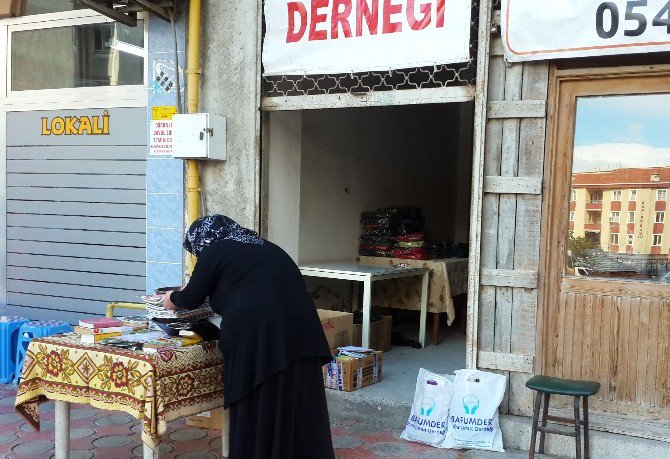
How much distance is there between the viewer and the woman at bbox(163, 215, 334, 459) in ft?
11.9

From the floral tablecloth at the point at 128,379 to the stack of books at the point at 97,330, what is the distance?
0.06m

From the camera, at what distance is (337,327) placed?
241 inches

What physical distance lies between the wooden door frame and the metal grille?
2.07 feet

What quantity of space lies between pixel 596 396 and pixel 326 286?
3.29 metres

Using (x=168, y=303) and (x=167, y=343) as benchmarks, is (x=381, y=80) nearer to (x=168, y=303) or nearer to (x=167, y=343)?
(x=168, y=303)

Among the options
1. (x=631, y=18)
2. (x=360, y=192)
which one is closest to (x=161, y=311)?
(x=631, y=18)

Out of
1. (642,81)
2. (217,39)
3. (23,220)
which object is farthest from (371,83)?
(23,220)

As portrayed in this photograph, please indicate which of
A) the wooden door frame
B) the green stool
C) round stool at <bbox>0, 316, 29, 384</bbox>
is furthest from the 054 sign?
round stool at <bbox>0, 316, 29, 384</bbox>

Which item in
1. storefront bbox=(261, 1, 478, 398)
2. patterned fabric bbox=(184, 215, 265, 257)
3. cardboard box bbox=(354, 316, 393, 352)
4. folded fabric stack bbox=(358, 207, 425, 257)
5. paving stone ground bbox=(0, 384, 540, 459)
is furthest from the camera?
folded fabric stack bbox=(358, 207, 425, 257)

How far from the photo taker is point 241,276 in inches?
146

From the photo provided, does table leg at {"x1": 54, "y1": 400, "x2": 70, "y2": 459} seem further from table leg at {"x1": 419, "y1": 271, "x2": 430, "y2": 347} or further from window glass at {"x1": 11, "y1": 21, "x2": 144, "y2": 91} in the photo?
table leg at {"x1": 419, "y1": 271, "x2": 430, "y2": 347}

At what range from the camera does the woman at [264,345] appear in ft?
11.9

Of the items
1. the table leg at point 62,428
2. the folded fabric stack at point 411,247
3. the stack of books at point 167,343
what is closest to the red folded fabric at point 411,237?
the folded fabric stack at point 411,247

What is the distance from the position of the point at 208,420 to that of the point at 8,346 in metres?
2.33
